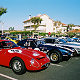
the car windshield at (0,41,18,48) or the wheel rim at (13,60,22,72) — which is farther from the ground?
the car windshield at (0,41,18,48)

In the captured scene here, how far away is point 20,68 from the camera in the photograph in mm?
4852

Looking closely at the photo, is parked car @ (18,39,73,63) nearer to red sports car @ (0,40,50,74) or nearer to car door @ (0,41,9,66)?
red sports car @ (0,40,50,74)

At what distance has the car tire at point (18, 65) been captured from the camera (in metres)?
4.73

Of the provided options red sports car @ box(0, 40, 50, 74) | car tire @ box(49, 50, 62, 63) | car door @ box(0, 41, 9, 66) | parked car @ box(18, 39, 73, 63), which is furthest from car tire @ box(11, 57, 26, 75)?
car tire @ box(49, 50, 62, 63)

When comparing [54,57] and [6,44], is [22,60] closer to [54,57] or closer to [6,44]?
[6,44]

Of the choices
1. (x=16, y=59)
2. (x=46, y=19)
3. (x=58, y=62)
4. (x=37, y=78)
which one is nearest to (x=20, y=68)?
(x=16, y=59)

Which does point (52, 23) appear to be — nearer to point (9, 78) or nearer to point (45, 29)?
point (45, 29)

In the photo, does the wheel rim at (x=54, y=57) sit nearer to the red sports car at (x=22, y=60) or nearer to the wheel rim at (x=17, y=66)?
the red sports car at (x=22, y=60)

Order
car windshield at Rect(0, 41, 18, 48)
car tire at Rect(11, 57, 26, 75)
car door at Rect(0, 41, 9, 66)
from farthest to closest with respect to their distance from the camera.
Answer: car windshield at Rect(0, 41, 18, 48) → car door at Rect(0, 41, 9, 66) → car tire at Rect(11, 57, 26, 75)

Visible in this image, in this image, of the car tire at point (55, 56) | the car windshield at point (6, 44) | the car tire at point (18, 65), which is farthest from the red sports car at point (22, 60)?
the car tire at point (55, 56)

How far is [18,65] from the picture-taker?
489 centimetres

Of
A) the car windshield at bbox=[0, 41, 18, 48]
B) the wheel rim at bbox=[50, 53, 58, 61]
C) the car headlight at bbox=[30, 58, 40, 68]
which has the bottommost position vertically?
the wheel rim at bbox=[50, 53, 58, 61]

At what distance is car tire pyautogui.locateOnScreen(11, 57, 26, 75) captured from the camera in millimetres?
4730

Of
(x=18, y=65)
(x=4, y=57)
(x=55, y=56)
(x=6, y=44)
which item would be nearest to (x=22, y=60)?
(x=18, y=65)
